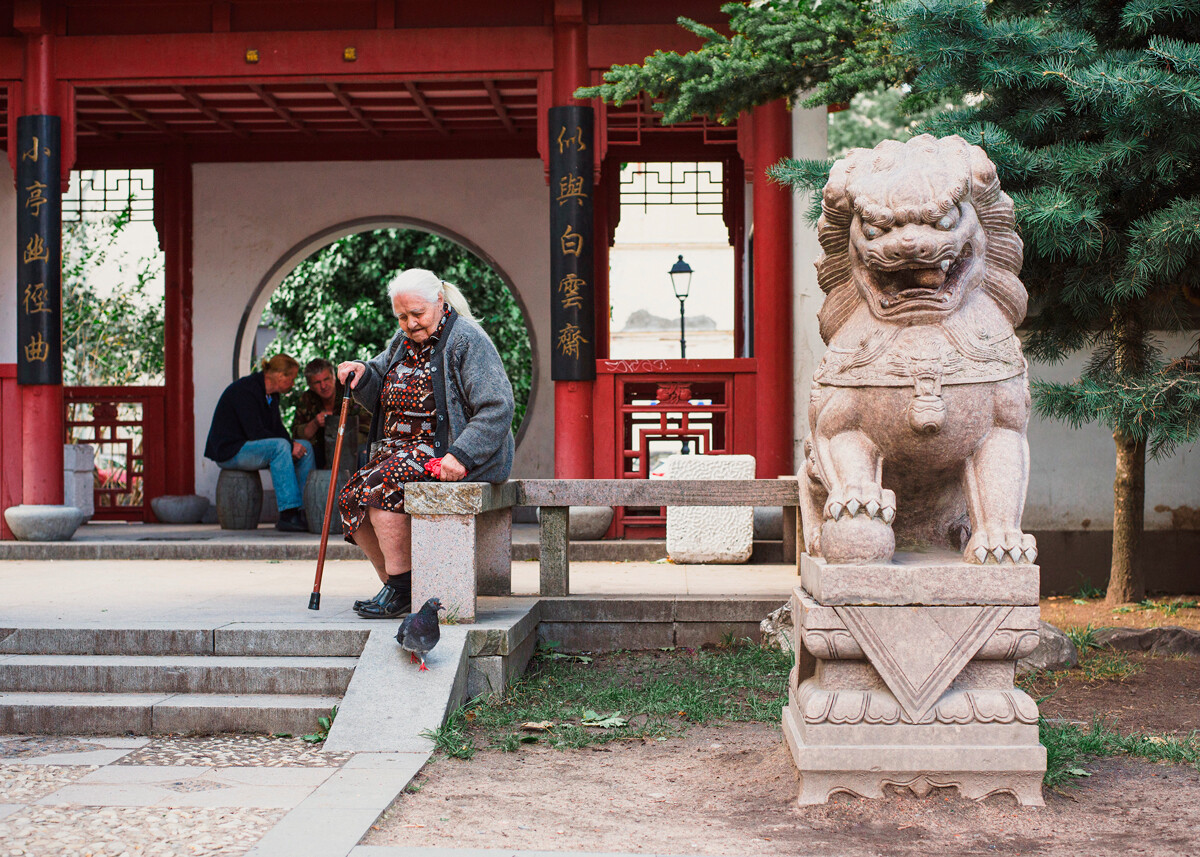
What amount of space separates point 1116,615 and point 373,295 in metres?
9.68

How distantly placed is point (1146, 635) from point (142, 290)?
13.2 metres

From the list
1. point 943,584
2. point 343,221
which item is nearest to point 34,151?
point 343,221

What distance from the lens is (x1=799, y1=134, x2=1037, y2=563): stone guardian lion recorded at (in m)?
3.31

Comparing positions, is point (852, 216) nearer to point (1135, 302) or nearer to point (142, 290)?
point (1135, 302)

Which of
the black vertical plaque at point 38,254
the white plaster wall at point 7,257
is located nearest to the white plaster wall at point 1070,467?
the black vertical plaque at point 38,254

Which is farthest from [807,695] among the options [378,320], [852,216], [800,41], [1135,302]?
[378,320]

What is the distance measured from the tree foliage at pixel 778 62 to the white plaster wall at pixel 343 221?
13.5 feet

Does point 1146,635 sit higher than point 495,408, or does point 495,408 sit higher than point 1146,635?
point 495,408

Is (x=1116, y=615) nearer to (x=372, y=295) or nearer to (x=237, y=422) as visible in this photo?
(x=237, y=422)

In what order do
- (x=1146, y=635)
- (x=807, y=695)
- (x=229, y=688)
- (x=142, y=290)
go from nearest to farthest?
(x=807, y=695) → (x=229, y=688) → (x=1146, y=635) → (x=142, y=290)

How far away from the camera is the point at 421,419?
476 centimetres

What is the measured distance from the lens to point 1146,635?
550cm

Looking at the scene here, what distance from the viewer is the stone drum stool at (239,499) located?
29.1 feet

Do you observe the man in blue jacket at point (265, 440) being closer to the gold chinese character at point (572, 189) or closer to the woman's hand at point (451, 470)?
the gold chinese character at point (572, 189)
